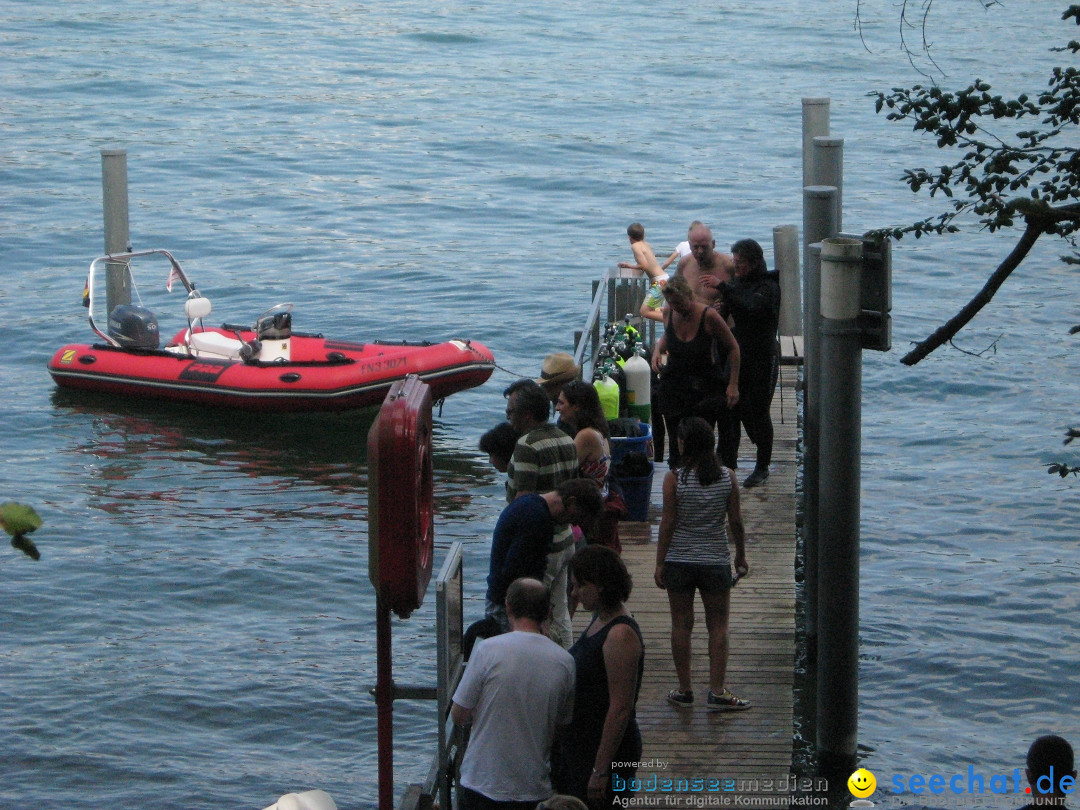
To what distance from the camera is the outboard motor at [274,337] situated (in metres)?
15.9

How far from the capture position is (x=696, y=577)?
6441 millimetres

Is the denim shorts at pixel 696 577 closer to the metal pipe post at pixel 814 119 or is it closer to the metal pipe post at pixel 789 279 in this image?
the metal pipe post at pixel 789 279

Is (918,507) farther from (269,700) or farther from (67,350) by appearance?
(67,350)

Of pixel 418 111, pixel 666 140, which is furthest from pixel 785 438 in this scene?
pixel 418 111

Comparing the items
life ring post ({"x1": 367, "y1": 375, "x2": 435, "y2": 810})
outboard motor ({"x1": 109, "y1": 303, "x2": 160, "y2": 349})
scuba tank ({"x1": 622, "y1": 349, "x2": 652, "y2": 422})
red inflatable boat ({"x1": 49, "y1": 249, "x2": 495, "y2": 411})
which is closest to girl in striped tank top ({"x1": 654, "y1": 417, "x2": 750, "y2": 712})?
life ring post ({"x1": 367, "y1": 375, "x2": 435, "y2": 810})

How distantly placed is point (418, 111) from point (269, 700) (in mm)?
28921

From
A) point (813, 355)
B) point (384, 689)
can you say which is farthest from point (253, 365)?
point (384, 689)

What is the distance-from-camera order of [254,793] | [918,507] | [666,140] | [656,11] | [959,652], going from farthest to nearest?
[656,11], [666,140], [918,507], [959,652], [254,793]

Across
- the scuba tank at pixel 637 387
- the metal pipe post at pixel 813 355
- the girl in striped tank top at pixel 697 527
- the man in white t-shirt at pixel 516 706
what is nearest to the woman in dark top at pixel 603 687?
the man in white t-shirt at pixel 516 706

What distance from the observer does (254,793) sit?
9.03m

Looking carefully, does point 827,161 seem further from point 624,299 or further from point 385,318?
point 385,318

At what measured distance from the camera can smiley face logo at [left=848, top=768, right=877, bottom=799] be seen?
780 centimetres

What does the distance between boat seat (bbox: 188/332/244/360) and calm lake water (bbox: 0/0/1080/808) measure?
2.59 feet

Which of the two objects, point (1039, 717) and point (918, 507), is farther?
point (918, 507)
